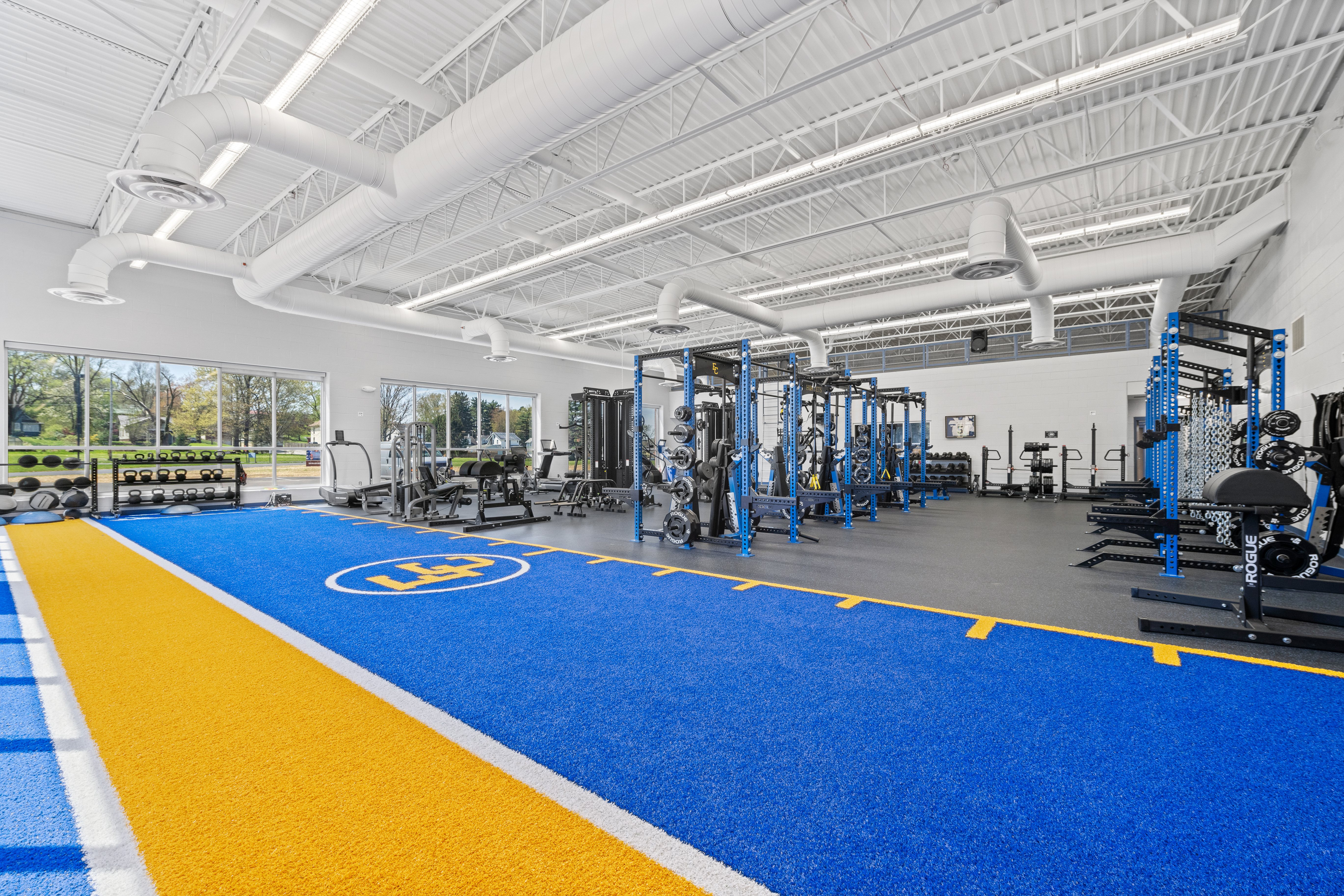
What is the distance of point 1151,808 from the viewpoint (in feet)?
5.98

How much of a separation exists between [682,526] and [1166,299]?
9587 millimetres

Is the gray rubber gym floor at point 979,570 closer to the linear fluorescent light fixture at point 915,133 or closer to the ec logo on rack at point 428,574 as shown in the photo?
the ec logo on rack at point 428,574

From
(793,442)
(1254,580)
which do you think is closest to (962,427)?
(793,442)

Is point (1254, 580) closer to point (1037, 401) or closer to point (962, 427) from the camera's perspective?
point (1037, 401)

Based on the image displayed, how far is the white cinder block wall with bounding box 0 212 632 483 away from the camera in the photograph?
31.3 ft

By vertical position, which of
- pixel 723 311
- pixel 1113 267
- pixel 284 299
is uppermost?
pixel 723 311

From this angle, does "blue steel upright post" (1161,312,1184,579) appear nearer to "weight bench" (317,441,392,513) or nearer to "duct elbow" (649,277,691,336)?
"duct elbow" (649,277,691,336)

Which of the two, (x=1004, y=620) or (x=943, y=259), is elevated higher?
(x=943, y=259)

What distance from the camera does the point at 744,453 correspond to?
21.7 feet

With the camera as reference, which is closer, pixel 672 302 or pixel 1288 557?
Answer: pixel 1288 557

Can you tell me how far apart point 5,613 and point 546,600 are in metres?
3.61

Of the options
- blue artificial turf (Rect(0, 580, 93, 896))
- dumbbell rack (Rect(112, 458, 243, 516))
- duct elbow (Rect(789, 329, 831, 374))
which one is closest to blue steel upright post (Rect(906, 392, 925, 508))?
duct elbow (Rect(789, 329, 831, 374))

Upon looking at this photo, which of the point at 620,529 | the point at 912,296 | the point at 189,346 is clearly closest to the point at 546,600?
the point at 620,529

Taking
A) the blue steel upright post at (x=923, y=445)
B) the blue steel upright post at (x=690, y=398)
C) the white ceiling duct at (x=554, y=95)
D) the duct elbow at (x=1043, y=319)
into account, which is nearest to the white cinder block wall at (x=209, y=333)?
the white ceiling duct at (x=554, y=95)
